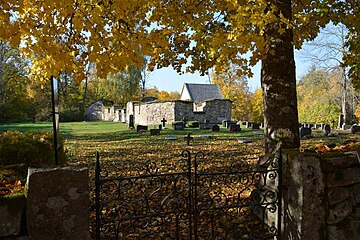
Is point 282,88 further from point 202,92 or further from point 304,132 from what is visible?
point 202,92

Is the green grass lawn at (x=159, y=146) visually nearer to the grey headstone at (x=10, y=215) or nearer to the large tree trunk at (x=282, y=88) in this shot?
the large tree trunk at (x=282, y=88)

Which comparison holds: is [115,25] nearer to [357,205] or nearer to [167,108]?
[357,205]

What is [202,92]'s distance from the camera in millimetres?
37500

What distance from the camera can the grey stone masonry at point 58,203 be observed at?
2.32 m

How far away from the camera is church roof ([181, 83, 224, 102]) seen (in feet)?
120

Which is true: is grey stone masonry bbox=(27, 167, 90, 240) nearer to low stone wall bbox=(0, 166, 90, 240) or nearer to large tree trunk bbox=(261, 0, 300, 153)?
low stone wall bbox=(0, 166, 90, 240)

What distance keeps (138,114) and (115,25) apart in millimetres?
28296

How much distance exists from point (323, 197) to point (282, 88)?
206cm

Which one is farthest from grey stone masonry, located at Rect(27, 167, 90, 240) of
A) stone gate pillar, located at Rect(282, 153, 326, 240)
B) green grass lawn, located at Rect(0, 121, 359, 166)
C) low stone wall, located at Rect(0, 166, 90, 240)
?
green grass lawn, located at Rect(0, 121, 359, 166)

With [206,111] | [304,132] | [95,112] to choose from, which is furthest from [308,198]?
[95,112]

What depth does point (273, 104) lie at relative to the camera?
15.0 ft

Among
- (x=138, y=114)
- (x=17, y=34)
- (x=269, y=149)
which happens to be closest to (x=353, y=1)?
(x=269, y=149)

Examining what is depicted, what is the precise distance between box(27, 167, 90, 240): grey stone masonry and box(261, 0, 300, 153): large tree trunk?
3.22 meters

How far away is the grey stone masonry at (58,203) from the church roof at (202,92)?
112 ft
